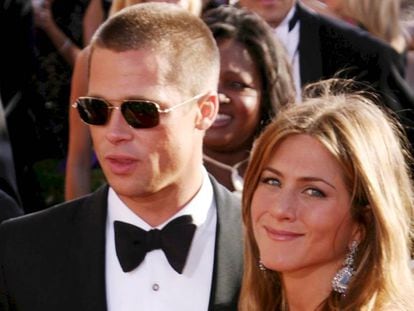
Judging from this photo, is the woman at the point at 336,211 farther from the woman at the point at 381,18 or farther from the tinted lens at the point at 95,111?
the woman at the point at 381,18

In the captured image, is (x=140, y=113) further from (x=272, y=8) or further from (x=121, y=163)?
(x=272, y=8)

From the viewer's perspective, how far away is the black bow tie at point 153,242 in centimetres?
335

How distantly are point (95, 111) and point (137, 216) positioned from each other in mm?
358

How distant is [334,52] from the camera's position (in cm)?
490

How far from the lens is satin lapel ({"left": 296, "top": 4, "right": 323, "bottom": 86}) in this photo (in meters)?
4.84

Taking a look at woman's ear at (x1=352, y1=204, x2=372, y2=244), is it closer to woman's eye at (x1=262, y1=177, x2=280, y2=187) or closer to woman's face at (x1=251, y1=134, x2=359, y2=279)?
woman's face at (x1=251, y1=134, x2=359, y2=279)

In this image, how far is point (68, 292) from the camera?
331cm

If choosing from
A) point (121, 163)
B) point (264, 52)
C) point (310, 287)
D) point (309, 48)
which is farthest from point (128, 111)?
→ point (309, 48)

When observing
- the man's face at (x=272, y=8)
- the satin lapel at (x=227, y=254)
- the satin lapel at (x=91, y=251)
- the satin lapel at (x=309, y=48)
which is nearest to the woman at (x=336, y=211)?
the satin lapel at (x=227, y=254)

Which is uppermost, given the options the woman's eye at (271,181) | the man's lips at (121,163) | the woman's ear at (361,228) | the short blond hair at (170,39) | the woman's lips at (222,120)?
the short blond hair at (170,39)

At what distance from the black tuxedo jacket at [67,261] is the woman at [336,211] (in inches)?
8.2

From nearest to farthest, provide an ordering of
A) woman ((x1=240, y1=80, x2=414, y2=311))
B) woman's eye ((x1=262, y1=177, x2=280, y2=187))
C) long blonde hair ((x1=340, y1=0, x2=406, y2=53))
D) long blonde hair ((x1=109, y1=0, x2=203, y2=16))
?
woman ((x1=240, y1=80, x2=414, y2=311))
woman's eye ((x1=262, y1=177, x2=280, y2=187))
long blonde hair ((x1=109, y1=0, x2=203, y2=16))
long blonde hair ((x1=340, y1=0, x2=406, y2=53))

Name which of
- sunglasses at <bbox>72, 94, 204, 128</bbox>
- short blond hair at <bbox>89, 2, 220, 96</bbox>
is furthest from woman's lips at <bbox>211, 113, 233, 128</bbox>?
sunglasses at <bbox>72, 94, 204, 128</bbox>

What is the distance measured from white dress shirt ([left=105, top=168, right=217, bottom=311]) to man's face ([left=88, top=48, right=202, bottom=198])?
0.14 m
